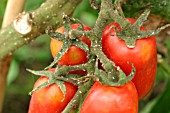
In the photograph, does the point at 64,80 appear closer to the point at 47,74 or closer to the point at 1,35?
the point at 47,74

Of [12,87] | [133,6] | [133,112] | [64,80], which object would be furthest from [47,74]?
[12,87]

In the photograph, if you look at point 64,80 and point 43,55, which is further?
point 43,55

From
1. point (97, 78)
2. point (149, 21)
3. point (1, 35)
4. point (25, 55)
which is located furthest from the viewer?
point (25, 55)

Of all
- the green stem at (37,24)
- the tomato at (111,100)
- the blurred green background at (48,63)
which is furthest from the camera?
the blurred green background at (48,63)

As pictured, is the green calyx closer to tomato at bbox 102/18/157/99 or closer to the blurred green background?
tomato at bbox 102/18/157/99

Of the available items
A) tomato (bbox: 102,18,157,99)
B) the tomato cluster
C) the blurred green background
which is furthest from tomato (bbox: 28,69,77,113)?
the blurred green background

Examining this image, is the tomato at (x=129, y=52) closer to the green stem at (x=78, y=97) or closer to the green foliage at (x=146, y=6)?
the green stem at (x=78, y=97)

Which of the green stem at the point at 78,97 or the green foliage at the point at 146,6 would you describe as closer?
the green stem at the point at 78,97

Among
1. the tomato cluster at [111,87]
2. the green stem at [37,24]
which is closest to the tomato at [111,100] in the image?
the tomato cluster at [111,87]
